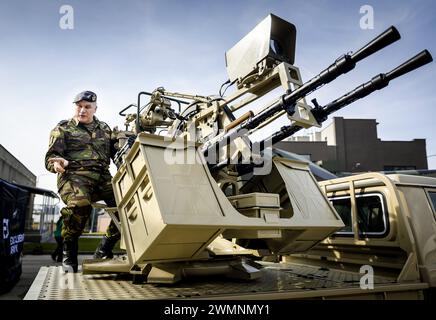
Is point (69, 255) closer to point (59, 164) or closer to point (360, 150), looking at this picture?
point (59, 164)

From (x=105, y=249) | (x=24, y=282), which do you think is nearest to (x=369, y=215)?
(x=105, y=249)

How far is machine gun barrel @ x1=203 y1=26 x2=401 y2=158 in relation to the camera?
2.51 meters

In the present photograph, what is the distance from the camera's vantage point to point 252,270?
115 inches

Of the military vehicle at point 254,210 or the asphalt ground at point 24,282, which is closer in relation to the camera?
the military vehicle at point 254,210

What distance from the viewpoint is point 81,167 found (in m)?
3.44

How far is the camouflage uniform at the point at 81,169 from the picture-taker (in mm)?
3197

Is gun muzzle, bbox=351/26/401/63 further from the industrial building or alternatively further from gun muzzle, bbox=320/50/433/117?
the industrial building

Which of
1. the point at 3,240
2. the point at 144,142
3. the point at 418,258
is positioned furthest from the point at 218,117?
the point at 3,240

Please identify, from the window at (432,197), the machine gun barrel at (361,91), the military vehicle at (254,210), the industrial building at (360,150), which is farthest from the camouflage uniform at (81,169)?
the industrial building at (360,150)

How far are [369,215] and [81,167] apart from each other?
2972mm

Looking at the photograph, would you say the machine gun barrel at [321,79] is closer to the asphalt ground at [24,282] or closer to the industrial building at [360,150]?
the asphalt ground at [24,282]

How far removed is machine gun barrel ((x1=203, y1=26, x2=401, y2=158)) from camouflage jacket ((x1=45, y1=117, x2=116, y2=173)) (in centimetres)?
131

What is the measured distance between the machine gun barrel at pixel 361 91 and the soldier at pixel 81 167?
175cm

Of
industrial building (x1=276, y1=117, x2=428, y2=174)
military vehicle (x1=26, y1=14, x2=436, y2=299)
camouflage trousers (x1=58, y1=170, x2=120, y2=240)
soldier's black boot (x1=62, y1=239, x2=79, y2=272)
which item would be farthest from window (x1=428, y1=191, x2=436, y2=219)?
industrial building (x1=276, y1=117, x2=428, y2=174)
